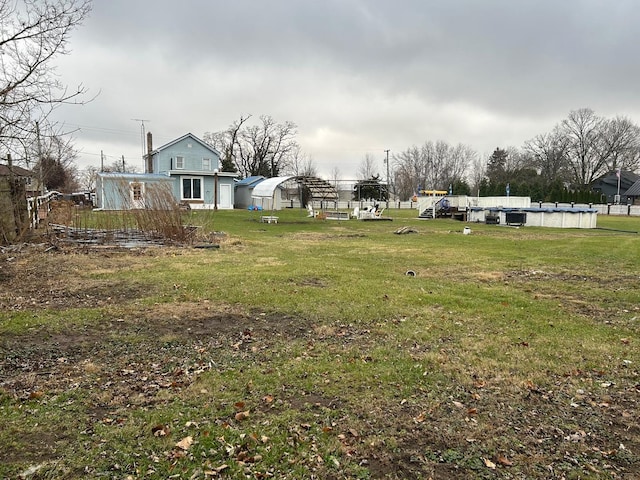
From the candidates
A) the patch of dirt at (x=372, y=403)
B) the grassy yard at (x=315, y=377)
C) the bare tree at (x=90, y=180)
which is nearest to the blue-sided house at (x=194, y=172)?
the bare tree at (x=90, y=180)

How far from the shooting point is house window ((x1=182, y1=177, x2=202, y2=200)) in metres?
35.1

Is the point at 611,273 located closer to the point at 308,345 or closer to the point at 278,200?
the point at 308,345

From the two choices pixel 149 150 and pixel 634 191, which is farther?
pixel 634 191

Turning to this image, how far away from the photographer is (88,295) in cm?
703

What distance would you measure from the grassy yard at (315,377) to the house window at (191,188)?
27.3 m

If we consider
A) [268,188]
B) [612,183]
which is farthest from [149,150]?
[612,183]

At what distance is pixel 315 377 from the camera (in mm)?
4066

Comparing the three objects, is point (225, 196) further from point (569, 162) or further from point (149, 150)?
point (569, 162)

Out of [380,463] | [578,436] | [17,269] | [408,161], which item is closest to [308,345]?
[380,463]

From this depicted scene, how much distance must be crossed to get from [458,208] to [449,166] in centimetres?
5114

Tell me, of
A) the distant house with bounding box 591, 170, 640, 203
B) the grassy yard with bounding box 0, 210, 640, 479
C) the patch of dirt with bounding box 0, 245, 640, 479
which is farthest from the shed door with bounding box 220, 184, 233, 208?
the distant house with bounding box 591, 170, 640, 203

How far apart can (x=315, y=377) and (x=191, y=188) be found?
33.3 metres

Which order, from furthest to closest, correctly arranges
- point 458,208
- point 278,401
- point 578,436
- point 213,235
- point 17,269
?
point 458,208 < point 213,235 < point 17,269 < point 278,401 < point 578,436

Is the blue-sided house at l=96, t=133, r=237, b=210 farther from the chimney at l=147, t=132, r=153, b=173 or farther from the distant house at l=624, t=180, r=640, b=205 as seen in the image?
the distant house at l=624, t=180, r=640, b=205
